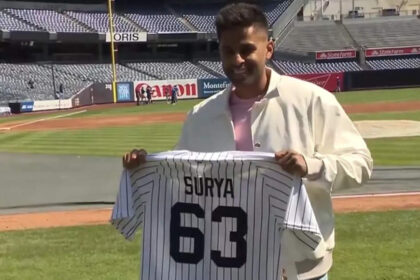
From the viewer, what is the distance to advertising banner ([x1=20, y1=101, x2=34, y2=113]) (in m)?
44.7

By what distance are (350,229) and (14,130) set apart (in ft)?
80.0

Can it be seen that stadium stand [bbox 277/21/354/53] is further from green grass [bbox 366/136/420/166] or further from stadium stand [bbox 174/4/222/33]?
green grass [bbox 366/136/420/166]

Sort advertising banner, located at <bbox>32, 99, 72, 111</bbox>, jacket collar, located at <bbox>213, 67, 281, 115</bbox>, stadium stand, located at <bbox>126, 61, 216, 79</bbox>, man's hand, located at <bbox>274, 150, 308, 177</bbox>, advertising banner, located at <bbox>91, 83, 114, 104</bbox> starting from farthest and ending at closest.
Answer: stadium stand, located at <bbox>126, 61, 216, 79</bbox> < advertising banner, located at <bbox>91, 83, 114, 104</bbox> < advertising banner, located at <bbox>32, 99, 72, 111</bbox> < jacket collar, located at <bbox>213, 67, 281, 115</bbox> < man's hand, located at <bbox>274, 150, 308, 177</bbox>

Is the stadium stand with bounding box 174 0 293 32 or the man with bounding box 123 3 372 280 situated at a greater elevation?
the stadium stand with bounding box 174 0 293 32

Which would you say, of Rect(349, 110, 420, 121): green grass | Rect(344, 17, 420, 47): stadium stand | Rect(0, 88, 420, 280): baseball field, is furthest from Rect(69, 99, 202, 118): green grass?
Rect(344, 17, 420, 47): stadium stand

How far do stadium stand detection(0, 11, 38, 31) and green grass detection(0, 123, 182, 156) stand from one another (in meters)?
26.9

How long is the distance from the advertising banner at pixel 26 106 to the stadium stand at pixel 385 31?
107ft

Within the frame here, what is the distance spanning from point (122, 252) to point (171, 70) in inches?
2110

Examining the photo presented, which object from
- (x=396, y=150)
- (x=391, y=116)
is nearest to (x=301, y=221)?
(x=396, y=150)

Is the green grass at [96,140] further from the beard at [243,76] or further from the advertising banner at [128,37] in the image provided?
the advertising banner at [128,37]

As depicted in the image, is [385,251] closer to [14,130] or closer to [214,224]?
[214,224]

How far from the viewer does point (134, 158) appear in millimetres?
3082

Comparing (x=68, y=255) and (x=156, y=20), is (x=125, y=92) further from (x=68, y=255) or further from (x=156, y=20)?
(x=68, y=255)

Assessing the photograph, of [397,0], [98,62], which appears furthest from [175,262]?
[397,0]
